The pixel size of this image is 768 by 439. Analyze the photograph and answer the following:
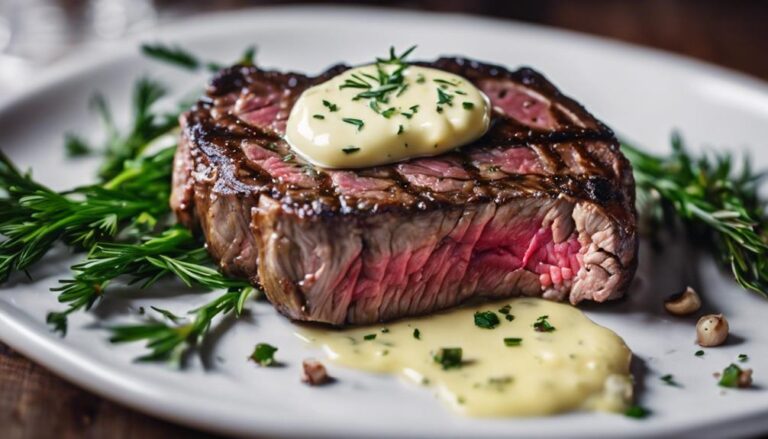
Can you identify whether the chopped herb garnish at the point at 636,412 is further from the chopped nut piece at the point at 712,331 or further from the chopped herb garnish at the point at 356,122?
the chopped herb garnish at the point at 356,122

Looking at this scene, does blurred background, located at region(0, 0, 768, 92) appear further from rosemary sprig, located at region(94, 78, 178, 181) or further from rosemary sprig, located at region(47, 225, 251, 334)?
rosemary sprig, located at region(47, 225, 251, 334)

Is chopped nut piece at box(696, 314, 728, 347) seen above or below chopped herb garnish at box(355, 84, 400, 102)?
below

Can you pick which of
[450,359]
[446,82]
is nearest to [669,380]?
[450,359]

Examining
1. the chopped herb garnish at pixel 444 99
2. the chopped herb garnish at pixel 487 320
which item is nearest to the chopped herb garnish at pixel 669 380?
the chopped herb garnish at pixel 487 320

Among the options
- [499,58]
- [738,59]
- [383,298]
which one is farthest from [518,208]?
[738,59]

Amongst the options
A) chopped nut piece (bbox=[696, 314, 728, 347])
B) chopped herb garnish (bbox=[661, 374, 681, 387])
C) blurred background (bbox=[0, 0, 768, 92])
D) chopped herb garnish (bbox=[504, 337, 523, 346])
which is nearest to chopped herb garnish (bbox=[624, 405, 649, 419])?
chopped herb garnish (bbox=[661, 374, 681, 387])

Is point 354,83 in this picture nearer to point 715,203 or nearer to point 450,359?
point 450,359
